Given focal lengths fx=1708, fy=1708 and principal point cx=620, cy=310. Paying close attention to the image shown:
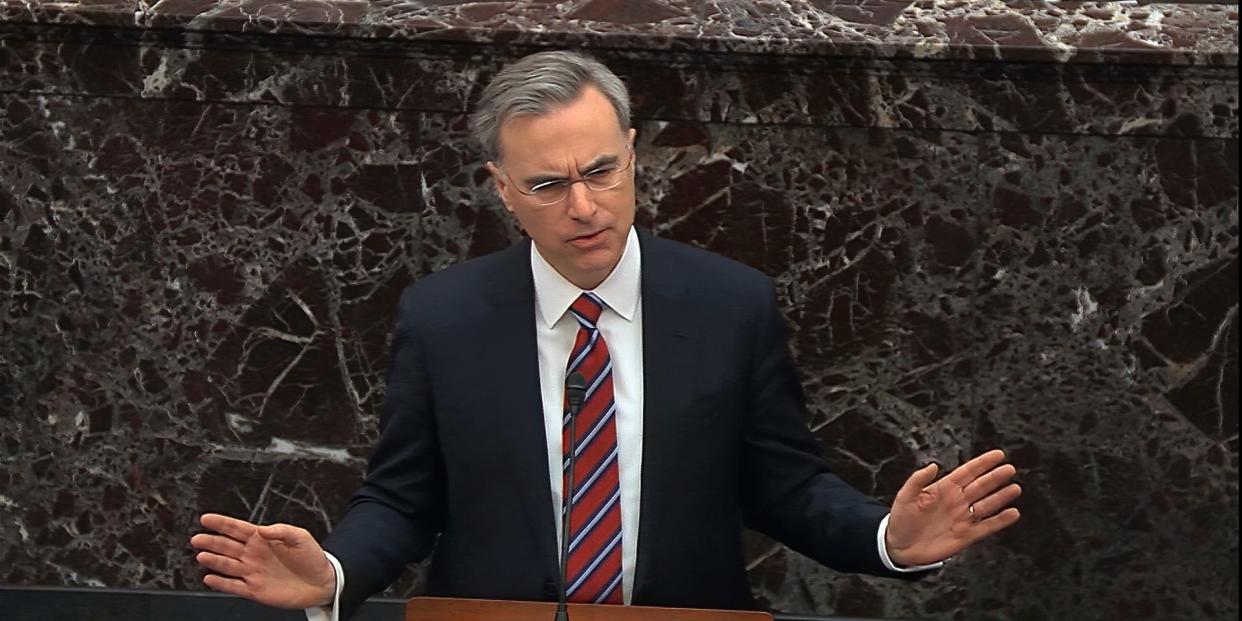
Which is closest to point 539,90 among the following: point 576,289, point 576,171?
point 576,171

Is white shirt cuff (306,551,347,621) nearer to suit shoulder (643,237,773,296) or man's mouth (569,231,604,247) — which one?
man's mouth (569,231,604,247)

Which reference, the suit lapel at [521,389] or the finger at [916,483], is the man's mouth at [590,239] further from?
the finger at [916,483]

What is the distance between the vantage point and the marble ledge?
12.5 ft

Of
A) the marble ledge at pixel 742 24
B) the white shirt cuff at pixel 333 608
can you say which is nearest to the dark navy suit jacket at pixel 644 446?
the white shirt cuff at pixel 333 608

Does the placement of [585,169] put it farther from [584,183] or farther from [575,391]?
[575,391]

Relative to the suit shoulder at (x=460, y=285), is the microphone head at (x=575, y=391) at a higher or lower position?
higher

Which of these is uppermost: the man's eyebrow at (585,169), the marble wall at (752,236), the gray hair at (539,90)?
the gray hair at (539,90)

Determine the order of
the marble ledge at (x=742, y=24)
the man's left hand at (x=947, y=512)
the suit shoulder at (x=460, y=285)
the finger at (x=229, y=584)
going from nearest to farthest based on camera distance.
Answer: the finger at (x=229, y=584), the man's left hand at (x=947, y=512), the suit shoulder at (x=460, y=285), the marble ledge at (x=742, y=24)

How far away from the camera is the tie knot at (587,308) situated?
2873mm

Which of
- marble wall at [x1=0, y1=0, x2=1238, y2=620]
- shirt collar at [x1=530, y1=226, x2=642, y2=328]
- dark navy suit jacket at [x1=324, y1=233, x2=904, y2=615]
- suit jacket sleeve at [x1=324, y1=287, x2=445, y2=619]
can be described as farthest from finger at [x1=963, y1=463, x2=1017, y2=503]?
marble wall at [x1=0, y1=0, x2=1238, y2=620]

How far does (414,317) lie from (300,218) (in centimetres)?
122

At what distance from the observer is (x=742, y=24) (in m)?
3.89

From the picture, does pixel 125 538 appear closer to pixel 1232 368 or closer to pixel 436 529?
pixel 436 529

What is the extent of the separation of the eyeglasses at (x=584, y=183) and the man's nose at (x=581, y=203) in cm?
1
